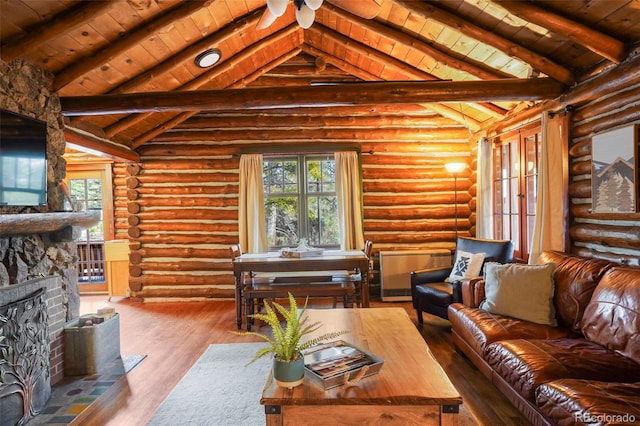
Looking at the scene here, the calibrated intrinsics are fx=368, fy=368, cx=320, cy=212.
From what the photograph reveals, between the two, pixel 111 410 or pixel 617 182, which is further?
pixel 617 182

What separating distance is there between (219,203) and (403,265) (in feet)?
9.99

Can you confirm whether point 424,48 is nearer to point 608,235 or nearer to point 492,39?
point 492,39

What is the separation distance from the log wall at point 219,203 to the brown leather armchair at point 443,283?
1.27 metres

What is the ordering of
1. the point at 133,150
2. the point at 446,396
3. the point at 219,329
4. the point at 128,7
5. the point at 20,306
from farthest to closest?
1. the point at 133,150
2. the point at 219,329
3. the point at 128,7
4. the point at 20,306
5. the point at 446,396

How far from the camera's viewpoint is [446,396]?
169 cm

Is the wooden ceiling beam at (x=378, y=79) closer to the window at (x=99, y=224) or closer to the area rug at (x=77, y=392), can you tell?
the window at (x=99, y=224)

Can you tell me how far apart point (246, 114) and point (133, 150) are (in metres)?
1.82

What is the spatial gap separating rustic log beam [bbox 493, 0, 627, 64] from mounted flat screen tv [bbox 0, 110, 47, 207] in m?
3.84

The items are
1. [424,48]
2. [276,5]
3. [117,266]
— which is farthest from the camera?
[117,266]

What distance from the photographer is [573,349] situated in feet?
7.93

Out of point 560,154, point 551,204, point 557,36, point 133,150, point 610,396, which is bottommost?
→ point 610,396

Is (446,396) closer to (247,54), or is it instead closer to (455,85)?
(455,85)

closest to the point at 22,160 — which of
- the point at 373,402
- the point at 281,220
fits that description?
the point at 373,402

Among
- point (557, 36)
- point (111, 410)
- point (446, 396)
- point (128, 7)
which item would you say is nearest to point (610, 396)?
point (446, 396)
